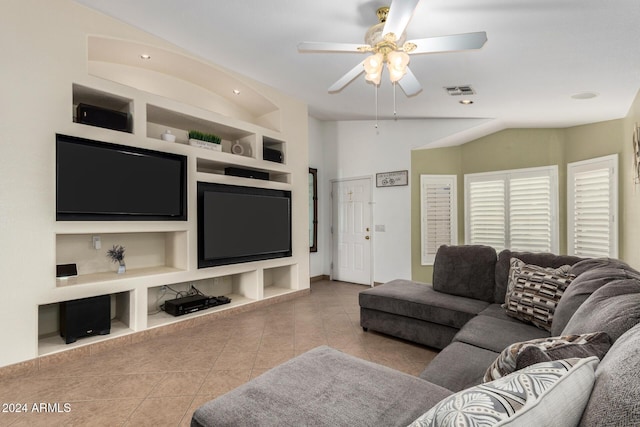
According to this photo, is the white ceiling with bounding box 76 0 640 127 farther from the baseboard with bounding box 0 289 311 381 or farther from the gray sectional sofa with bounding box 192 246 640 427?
the baseboard with bounding box 0 289 311 381

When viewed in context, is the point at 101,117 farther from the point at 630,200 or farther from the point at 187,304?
Answer: the point at 630,200

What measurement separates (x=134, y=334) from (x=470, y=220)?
500 cm

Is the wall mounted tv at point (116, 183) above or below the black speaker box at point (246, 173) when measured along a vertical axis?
below

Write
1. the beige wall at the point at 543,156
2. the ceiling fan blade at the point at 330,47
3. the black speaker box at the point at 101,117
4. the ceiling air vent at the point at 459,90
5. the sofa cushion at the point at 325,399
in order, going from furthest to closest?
the beige wall at the point at 543,156 < the ceiling air vent at the point at 459,90 < the black speaker box at the point at 101,117 < the ceiling fan blade at the point at 330,47 < the sofa cushion at the point at 325,399

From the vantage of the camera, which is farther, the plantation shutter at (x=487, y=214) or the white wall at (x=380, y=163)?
the white wall at (x=380, y=163)

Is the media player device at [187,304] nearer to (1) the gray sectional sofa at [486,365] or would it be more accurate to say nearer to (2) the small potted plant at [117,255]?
(2) the small potted plant at [117,255]

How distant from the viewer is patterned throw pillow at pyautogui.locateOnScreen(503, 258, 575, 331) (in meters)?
2.14

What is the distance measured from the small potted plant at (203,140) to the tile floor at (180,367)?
204 cm

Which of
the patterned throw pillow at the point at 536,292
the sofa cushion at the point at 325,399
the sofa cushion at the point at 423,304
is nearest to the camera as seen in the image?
the sofa cushion at the point at 325,399

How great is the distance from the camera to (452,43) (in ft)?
6.83

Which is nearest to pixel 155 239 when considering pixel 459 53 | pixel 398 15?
pixel 398 15

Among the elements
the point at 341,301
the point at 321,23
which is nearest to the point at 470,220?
the point at 341,301

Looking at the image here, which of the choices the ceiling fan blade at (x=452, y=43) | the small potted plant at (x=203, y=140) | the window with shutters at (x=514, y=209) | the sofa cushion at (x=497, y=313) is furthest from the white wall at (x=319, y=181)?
the ceiling fan blade at (x=452, y=43)

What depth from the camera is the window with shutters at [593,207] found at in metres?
4.08
